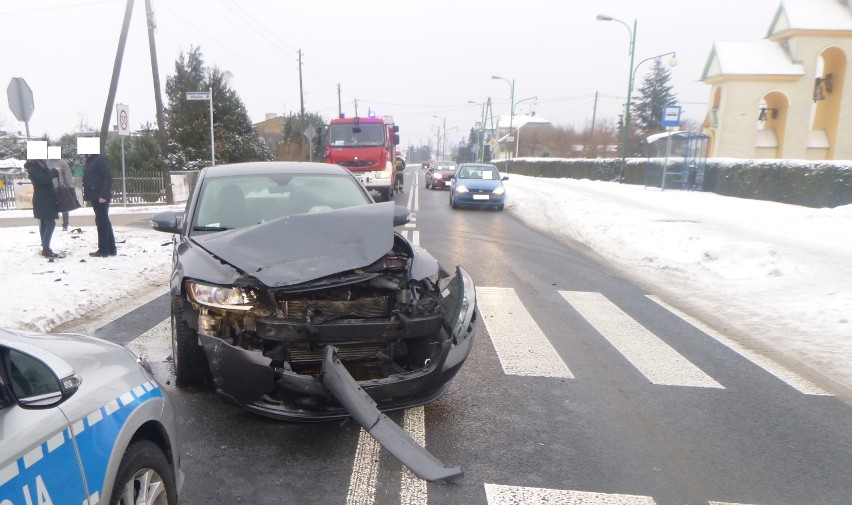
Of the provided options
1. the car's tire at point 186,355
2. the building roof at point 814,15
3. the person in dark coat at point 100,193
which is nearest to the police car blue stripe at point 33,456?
the car's tire at point 186,355

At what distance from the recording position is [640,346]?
5.74 m

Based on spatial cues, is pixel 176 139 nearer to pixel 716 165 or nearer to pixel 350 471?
pixel 716 165

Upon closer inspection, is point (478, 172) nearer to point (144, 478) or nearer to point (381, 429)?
point (381, 429)

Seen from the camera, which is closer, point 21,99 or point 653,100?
point 21,99

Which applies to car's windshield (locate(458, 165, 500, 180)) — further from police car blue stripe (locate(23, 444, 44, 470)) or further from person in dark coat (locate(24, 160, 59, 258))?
police car blue stripe (locate(23, 444, 44, 470))

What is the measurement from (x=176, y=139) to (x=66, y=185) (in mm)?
25634

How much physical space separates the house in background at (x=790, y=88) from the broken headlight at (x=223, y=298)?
31.4 m

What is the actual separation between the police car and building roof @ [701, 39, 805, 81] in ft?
111

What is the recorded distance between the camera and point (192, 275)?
A: 3.75 meters

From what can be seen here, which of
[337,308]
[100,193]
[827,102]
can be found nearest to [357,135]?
A: [100,193]

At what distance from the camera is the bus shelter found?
2447cm

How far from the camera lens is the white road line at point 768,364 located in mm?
4707

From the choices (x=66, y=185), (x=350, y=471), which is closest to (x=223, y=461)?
(x=350, y=471)

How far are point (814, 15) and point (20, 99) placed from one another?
34528 millimetres
